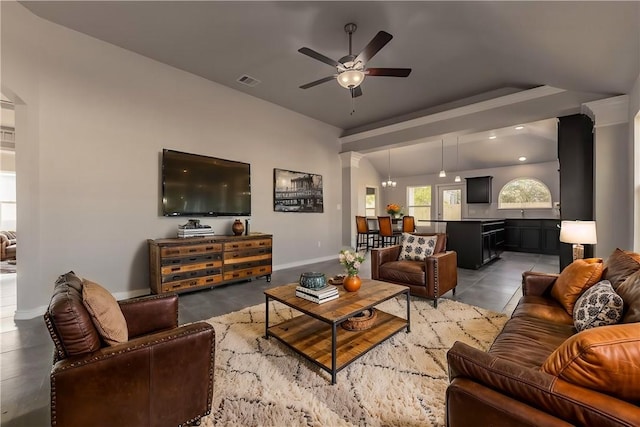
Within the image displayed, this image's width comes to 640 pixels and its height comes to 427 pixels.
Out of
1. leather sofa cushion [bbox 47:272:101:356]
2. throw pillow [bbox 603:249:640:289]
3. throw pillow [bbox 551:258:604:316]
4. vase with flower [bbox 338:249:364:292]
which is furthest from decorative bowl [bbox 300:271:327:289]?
throw pillow [bbox 603:249:640:289]

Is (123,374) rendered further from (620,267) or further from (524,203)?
(524,203)

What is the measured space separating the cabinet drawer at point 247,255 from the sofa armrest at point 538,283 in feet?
11.0

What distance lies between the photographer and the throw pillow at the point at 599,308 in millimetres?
1378

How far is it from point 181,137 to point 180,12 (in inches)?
64.7

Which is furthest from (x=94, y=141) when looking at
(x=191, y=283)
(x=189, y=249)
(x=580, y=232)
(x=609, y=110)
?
(x=609, y=110)

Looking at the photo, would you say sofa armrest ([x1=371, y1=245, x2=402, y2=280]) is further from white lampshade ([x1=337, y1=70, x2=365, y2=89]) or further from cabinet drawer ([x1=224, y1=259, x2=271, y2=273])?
white lampshade ([x1=337, y1=70, x2=365, y2=89])

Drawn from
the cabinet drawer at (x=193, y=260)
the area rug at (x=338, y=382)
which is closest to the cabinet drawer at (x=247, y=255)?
the cabinet drawer at (x=193, y=260)

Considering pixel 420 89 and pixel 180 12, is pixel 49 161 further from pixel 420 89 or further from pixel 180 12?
pixel 420 89

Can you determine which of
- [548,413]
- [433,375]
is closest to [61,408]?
[548,413]

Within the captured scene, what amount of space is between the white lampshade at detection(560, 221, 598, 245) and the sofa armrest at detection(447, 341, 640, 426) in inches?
94.3

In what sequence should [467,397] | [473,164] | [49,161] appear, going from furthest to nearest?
1. [473,164]
2. [49,161]
3. [467,397]

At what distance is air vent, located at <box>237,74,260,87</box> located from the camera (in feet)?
13.6

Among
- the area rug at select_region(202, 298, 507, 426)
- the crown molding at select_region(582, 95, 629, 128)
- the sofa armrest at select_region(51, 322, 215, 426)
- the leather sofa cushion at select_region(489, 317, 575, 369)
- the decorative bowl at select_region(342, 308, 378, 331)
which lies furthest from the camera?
the crown molding at select_region(582, 95, 629, 128)

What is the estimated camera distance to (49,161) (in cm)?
292
